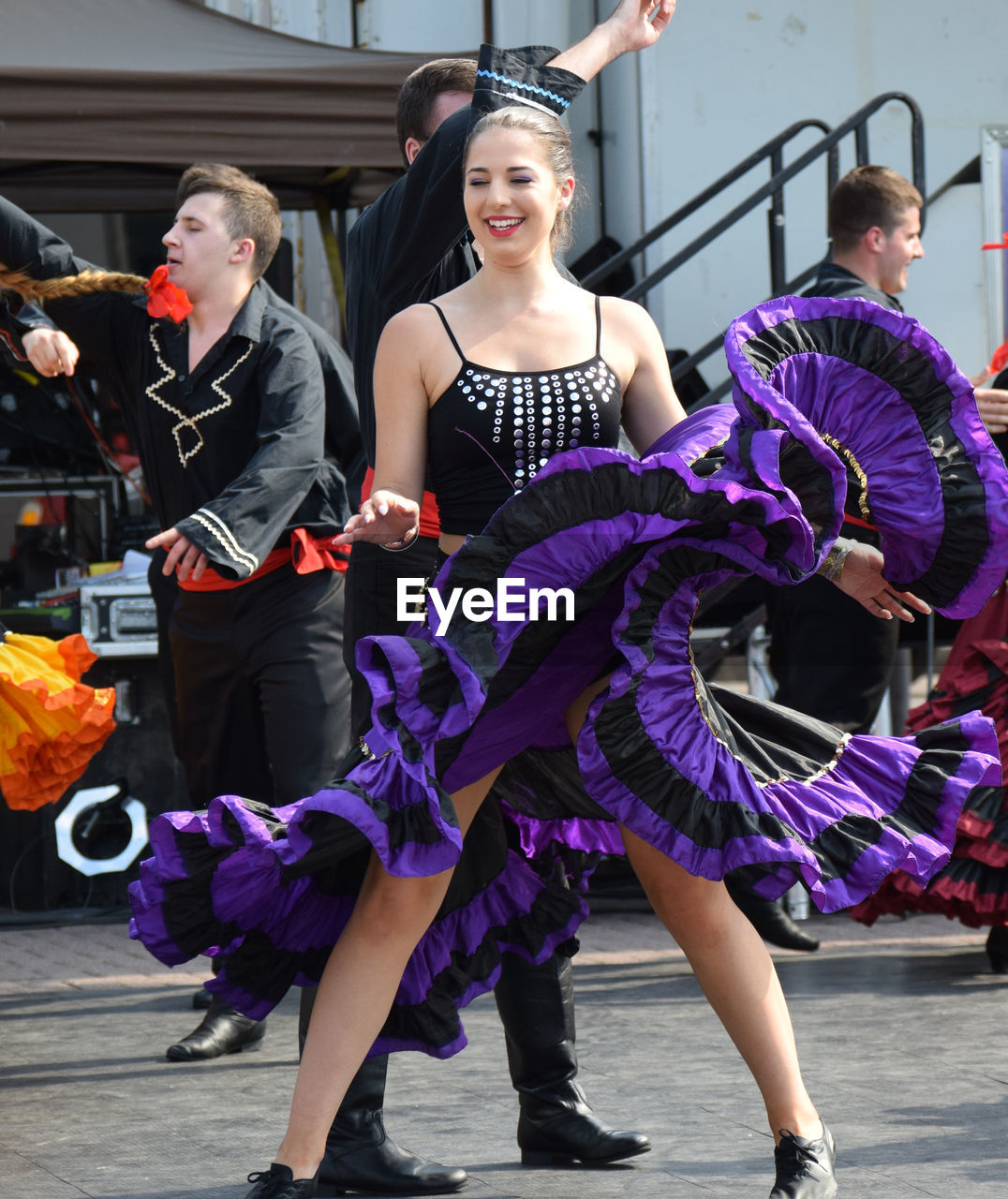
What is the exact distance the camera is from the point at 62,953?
19.5 ft

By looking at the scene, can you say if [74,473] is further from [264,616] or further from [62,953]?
[264,616]

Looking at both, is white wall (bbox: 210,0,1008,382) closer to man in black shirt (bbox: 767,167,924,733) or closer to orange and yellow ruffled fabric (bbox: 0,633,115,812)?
man in black shirt (bbox: 767,167,924,733)

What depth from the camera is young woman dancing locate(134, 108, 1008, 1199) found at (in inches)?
114

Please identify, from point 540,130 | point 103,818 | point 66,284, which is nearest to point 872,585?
point 540,130

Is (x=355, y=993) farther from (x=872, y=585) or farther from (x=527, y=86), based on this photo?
(x=527, y=86)

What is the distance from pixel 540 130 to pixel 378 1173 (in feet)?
6.28

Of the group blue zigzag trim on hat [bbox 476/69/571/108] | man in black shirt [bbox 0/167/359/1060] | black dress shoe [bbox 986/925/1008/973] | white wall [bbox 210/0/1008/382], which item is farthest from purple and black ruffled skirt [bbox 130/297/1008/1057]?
white wall [bbox 210/0/1008/382]

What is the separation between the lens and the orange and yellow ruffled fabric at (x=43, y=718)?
422cm

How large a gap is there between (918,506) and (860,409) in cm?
20

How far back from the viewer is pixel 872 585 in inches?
126

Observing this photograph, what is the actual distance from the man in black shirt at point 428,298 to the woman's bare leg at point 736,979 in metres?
0.55

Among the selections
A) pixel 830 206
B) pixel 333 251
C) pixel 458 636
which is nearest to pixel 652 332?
pixel 458 636

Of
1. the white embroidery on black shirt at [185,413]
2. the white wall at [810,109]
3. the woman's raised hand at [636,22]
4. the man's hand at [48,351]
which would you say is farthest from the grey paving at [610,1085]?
the white wall at [810,109]

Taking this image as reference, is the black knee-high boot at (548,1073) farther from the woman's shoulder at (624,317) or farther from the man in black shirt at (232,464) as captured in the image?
the woman's shoulder at (624,317)
